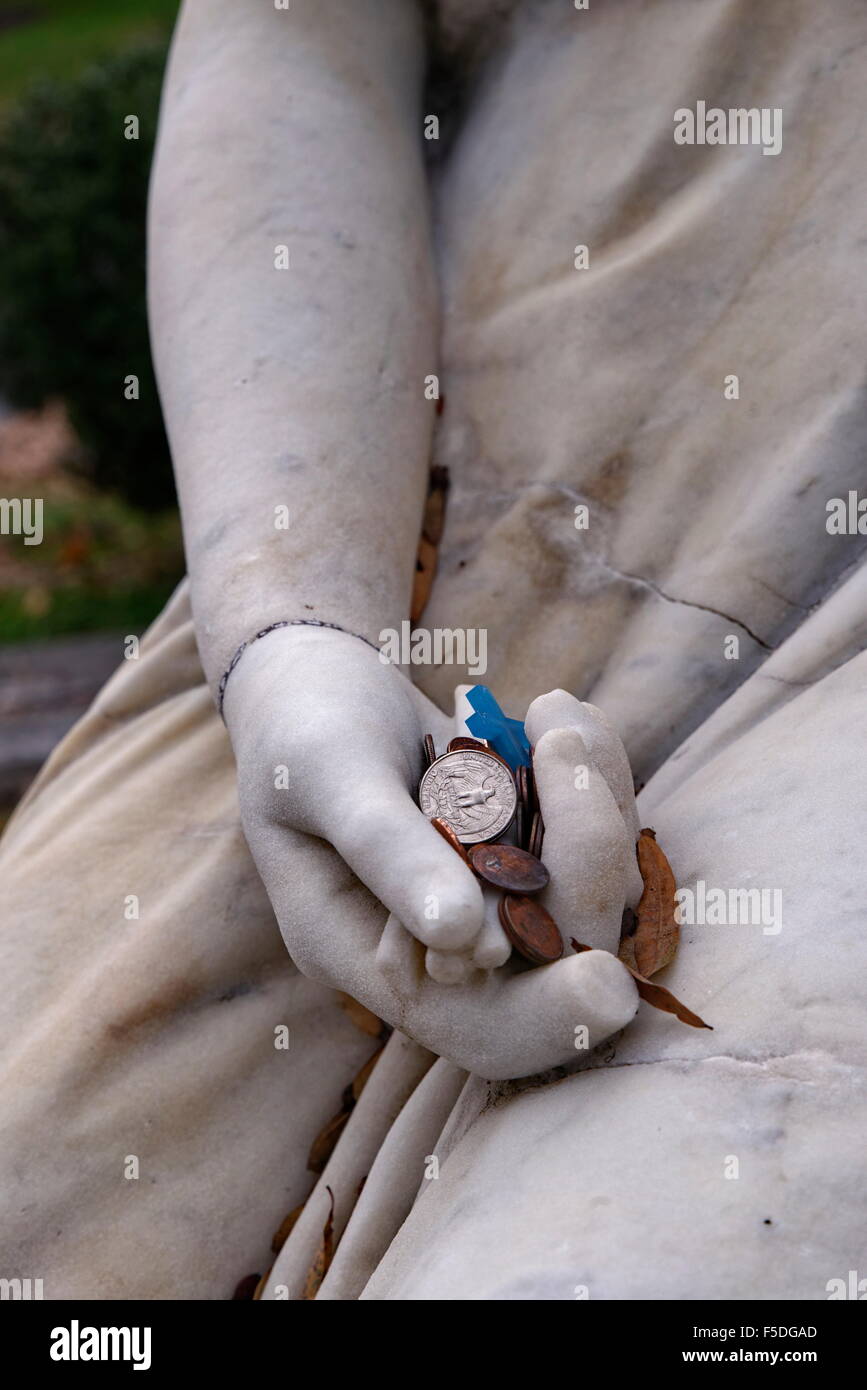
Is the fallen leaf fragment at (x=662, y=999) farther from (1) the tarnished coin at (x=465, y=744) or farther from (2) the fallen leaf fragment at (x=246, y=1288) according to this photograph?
(2) the fallen leaf fragment at (x=246, y=1288)

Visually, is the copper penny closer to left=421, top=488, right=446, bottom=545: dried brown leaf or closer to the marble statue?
the marble statue

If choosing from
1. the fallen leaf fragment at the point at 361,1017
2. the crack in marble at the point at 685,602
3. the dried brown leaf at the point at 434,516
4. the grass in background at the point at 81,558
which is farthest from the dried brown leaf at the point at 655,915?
the grass in background at the point at 81,558

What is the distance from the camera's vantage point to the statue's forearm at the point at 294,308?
1712 mm

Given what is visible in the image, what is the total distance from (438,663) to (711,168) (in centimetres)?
69

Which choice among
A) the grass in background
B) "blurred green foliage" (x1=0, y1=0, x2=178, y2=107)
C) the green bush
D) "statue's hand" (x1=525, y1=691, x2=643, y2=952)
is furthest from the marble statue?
"blurred green foliage" (x1=0, y1=0, x2=178, y2=107)

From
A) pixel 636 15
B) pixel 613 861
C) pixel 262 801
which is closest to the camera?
pixel 613 861

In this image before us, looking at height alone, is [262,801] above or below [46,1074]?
above

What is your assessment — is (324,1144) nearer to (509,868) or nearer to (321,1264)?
(321,1264)

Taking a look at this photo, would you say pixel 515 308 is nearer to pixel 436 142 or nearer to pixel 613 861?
pixel 436 142

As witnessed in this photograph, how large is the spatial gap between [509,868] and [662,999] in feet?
0.56

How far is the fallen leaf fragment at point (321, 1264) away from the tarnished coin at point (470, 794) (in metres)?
0.52

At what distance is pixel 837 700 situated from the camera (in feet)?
4.74

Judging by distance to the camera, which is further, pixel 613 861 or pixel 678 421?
pixel 678 421
